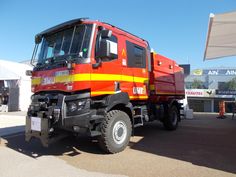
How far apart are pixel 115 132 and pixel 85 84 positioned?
1.48 metres

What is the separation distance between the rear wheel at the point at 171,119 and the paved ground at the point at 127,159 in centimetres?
210

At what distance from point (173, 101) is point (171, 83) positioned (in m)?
0.78

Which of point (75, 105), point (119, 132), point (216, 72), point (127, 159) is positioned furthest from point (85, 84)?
point (216, 72)

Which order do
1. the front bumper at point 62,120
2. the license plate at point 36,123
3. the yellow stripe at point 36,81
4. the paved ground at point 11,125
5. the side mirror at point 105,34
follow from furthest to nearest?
the paved ground at point 11,125 < the yellow stripe at point 36,81 < the side mirror at point 105,34 < the license plate at point 36,123 < the front bumper at point 62,120

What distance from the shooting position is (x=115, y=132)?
6145 mm

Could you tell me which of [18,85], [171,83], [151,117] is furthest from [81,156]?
[18,85]

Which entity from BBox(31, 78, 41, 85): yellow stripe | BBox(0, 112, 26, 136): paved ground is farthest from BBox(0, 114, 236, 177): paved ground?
BBox(0, 112, 26, 136): paved ground

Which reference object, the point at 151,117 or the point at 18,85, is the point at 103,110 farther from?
the point at 18,85

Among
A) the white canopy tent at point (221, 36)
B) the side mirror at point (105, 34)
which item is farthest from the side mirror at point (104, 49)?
the white canopy tent at point (221, 36)

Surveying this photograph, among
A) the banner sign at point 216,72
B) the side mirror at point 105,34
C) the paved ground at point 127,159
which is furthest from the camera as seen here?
the banner sign at point 216,72

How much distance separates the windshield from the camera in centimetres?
563

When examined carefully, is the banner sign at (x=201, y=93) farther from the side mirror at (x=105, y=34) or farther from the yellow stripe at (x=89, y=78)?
the side mirror at (x=105, y=34)

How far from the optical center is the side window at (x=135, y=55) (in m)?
7.07

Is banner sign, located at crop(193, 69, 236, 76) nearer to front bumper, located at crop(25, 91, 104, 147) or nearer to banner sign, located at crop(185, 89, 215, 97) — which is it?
banner sign, located at crop(185, 89, 215, 97)
